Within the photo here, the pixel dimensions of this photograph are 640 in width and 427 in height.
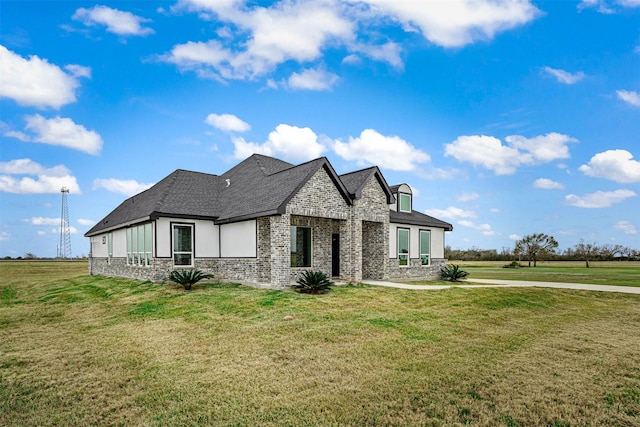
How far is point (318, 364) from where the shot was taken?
714cm

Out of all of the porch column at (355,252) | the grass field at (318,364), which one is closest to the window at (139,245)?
the grass field at (318,364)

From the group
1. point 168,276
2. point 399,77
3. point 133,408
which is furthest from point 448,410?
point 399,77

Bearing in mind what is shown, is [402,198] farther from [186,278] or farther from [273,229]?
[186,278]

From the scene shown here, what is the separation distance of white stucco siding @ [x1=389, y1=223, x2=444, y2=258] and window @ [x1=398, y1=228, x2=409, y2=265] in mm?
290

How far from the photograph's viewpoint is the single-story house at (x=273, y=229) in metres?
17.0

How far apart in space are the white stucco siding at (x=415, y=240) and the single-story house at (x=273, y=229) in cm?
6

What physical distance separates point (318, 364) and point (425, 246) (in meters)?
Answer: 18.4

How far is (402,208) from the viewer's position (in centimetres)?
2442

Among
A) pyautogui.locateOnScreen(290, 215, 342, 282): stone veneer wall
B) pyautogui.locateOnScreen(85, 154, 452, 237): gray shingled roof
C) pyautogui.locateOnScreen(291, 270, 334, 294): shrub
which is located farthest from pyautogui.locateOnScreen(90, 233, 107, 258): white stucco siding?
pyautogui.locateOnScreen(291, 270, 334, 294): shrub

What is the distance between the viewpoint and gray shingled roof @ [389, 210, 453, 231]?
73.3ft

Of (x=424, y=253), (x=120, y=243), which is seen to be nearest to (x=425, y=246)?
(x=424, y=253)

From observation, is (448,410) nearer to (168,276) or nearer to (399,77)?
(168,276)

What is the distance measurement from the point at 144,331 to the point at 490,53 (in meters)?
19.9

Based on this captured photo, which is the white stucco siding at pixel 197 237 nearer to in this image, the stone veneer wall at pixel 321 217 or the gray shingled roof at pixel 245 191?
the gray shingled roof at pixel 245 191
